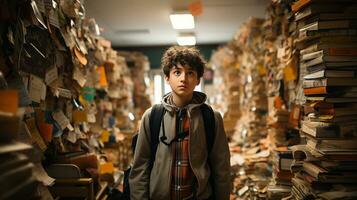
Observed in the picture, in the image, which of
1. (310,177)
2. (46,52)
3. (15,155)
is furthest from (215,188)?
(46,52)

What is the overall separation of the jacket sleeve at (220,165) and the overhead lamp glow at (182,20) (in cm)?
378

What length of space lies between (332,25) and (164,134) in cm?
144

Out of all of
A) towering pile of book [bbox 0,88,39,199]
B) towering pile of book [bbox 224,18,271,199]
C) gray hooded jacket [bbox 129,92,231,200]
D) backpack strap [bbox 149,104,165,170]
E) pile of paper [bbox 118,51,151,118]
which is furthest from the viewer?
pile of paper [bbox 118,51,151,118]

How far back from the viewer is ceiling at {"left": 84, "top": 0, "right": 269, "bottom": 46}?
5097 mm

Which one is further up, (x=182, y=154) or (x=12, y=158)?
(x=12, y=158)

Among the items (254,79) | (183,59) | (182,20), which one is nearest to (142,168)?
(183,59)

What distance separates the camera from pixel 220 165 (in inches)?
82.5

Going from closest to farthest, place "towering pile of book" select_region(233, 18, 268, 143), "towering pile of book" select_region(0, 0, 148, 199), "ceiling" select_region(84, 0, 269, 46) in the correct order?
"towering pile of book" select_region(0, 0, 148, 199)
"towering pile of book" select_region(233, 18, 268, 143)
"ceiling" select_region(84, 0, 269, 46)

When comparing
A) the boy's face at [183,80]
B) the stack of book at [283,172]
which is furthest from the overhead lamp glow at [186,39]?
the boy's face at [183,80]

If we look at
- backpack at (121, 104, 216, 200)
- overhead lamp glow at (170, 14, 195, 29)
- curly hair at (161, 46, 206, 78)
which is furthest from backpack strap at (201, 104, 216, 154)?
overhead lamp glow at (170, 14, 195, 29)

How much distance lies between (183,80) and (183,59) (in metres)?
0.15

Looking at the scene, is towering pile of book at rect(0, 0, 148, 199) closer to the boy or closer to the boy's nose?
the boy

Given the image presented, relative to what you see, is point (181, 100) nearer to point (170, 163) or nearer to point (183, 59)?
point (183, 59)

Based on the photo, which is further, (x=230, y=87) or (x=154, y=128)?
(x=230, y=87)
